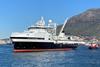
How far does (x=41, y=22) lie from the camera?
398ft

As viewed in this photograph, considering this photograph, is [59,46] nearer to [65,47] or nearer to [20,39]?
[65,47]

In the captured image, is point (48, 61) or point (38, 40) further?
point (38, 40)

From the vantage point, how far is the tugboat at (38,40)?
113875 mm

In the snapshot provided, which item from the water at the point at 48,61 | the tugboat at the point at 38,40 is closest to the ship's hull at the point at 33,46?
the tugboat at the point at 38,40

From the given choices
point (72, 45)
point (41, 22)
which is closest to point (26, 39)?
point (41, 22)

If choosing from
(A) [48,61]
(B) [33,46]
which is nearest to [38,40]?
(B) [33,46]

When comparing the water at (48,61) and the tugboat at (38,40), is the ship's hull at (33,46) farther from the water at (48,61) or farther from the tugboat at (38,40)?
the water at (48,61)

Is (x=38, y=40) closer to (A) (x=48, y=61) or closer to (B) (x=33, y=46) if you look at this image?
(B) (x=33, y=46)

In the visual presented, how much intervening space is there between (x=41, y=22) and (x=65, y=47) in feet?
44.8

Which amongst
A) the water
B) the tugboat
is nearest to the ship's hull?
the tugboat

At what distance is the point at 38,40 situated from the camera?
11662cm

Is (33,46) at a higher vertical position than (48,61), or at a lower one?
higher

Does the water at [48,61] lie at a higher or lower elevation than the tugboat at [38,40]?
lower

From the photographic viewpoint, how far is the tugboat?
374ft
